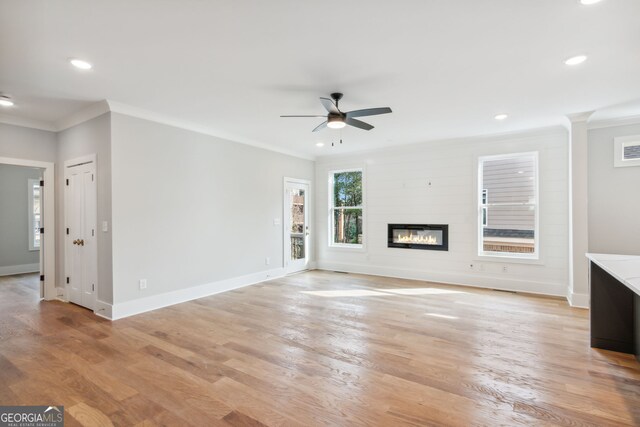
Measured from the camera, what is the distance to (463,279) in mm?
5988

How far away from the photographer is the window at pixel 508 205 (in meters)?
5.48

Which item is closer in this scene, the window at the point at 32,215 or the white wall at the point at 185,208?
the white wall at the point at 185,208

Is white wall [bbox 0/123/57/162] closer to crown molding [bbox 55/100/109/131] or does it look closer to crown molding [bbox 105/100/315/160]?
crown molding [bbox 55/100/109/131]

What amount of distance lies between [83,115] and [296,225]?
14.5ft

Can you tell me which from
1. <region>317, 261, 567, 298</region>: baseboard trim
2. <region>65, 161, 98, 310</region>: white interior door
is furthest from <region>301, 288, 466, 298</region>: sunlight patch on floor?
<region>65, 161, 98, 310</region>: white interior door

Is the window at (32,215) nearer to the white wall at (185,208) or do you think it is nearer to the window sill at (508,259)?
the white wall at (185,208)

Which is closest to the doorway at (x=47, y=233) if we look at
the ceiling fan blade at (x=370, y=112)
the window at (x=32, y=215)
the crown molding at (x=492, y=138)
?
the window at (x=32, y=215)

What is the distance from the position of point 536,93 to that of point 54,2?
4723 millimetres

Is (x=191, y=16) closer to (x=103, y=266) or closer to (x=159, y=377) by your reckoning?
(x=159, y=377)

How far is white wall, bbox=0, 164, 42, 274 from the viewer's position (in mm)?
6992

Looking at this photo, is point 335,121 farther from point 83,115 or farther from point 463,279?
point 463,279

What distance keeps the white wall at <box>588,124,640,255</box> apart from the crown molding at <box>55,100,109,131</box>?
709cm

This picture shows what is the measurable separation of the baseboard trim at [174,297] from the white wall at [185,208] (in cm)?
7

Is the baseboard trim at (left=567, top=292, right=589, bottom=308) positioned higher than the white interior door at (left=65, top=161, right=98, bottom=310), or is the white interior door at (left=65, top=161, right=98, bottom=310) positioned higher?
the white interior door at (left=65, top=161, right=98, bottom=310)
